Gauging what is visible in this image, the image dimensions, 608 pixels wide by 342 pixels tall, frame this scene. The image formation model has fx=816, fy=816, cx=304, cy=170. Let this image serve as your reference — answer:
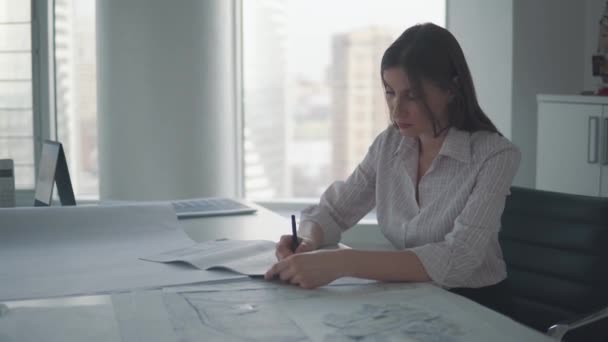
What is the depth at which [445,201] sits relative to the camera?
167cm

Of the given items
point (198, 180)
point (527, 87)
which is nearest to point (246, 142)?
point (198, 180)

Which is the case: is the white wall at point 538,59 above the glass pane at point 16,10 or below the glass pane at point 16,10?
below

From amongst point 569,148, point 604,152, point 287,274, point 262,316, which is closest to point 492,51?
point 569,148

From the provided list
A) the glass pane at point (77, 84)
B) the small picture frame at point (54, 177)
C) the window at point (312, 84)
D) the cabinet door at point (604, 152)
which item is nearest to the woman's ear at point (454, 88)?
the small picture frame at point (54, 177)

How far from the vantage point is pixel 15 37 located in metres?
4.09

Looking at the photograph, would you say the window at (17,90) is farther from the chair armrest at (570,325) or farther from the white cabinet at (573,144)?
the chair armrest at (570,325)

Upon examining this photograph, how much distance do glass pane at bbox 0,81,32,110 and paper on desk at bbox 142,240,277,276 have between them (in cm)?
278

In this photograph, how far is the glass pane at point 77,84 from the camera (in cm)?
413

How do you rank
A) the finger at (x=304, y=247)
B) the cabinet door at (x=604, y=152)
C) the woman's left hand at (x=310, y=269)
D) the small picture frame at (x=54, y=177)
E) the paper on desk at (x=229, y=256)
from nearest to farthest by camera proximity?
the woman's left hand at (x=310, y=269), the paper on desk at (x=229, y=256), the finger at (x=304, y=247), the small picture frame at (x=54, y=177), the cabinet door at (x=604, y=152)

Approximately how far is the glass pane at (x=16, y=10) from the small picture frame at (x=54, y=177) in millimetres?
1952

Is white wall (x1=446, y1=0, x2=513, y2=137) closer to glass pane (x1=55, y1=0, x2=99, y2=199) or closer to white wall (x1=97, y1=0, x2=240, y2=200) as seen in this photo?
white wall (x1=97, y1=0, x2=240, y2=200)

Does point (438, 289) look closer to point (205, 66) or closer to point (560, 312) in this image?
point (560, 312)

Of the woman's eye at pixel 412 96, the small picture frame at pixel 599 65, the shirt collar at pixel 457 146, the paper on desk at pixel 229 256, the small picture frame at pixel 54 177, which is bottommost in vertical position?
the paper on desk at pixel 229 256

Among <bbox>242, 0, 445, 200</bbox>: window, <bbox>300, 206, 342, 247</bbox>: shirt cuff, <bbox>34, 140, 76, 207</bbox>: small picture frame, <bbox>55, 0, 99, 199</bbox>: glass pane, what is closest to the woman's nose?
<bbox>300, 206, 342, 247</bbox>: shirt cuff
